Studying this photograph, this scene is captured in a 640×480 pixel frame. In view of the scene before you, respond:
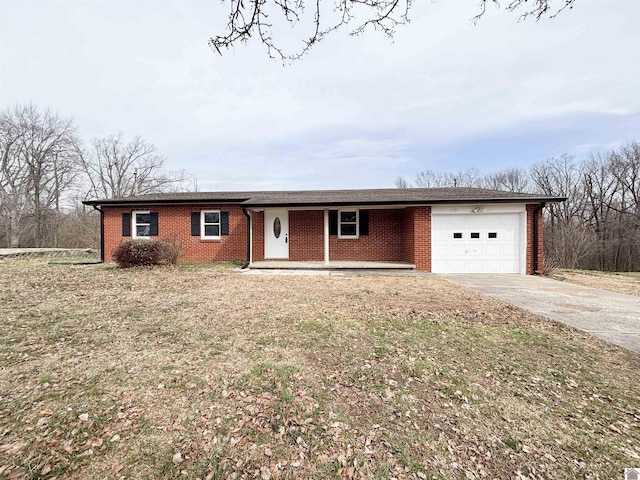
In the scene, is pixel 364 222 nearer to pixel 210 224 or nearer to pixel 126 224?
pixel 210 224

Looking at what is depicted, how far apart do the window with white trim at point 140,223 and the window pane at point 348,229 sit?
28.8 ft

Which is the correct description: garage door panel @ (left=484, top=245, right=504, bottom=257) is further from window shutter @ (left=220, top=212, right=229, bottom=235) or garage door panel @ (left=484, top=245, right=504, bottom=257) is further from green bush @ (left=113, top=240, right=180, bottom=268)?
green bush @ (left=113, top=240, right=180, bottom=268)

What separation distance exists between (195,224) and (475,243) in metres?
11.6

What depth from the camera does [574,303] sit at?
6070 millimetres

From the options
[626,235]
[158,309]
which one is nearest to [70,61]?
[158,309]

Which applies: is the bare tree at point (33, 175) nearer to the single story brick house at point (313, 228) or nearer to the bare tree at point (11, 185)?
the bare tree at point (11, 185)

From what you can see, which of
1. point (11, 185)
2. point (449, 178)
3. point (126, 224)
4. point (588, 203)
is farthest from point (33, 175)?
point (588, 203)

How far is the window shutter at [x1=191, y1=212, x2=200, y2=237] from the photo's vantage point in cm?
1272

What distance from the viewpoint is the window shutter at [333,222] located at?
12.6m

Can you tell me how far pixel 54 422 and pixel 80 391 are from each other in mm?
447

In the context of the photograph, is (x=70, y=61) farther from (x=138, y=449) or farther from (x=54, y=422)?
(x=138, y=449)

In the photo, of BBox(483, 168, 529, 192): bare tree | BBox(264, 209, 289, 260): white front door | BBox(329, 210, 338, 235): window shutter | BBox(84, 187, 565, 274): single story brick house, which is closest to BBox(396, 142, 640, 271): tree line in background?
BBox(483, 168, 529, 192): bare tree

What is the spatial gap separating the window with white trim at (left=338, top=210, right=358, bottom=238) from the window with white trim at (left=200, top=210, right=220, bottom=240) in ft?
18.0

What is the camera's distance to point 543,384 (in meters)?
2.85
